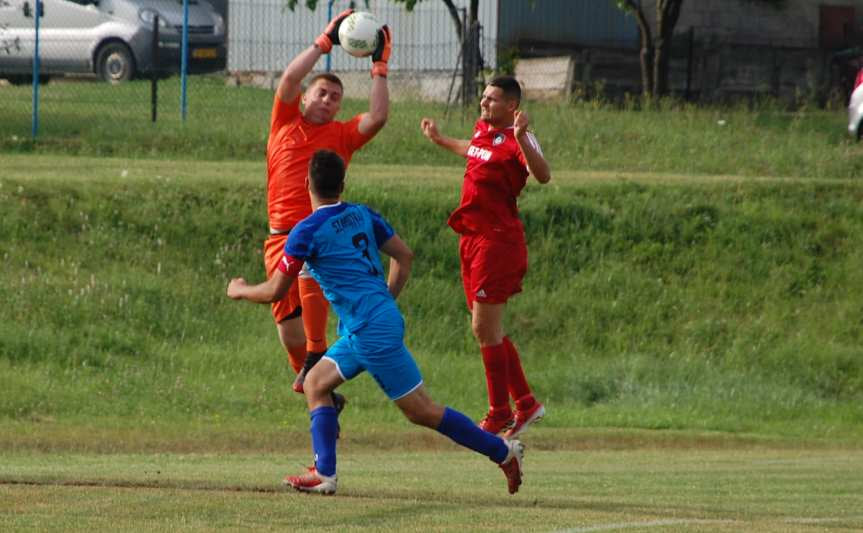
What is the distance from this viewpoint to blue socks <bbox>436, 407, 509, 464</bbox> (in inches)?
390

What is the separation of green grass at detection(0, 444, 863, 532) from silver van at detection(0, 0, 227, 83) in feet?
64.0

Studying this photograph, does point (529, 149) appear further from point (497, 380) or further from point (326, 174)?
point (326, 174)

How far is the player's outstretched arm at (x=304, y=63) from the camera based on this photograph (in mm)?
11258

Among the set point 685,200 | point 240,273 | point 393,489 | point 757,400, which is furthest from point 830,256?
point 393,489

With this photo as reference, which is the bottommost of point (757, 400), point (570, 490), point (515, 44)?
point (757, 400)

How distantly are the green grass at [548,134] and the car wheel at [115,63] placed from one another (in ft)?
10.6

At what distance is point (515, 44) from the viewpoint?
1367 inches

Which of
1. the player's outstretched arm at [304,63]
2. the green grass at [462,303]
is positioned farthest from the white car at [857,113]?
the player's outstretched arm at [304,63]

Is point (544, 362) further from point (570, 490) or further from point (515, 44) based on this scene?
point (515, 44)

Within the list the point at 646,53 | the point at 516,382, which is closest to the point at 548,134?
the point at 646,53

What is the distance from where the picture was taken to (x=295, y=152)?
11.6 metres

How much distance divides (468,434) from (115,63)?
26.1 metres

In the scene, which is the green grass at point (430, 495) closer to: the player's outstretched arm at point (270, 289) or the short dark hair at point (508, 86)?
the player's outstretched arm at point (270, 289)

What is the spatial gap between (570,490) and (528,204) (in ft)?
38.7
